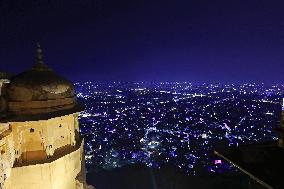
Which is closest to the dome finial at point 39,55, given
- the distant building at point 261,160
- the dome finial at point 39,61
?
the dome finial at point 39,61

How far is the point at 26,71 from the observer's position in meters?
7.11

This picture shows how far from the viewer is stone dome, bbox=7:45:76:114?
6730 mm

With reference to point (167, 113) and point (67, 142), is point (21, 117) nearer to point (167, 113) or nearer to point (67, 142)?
point (67, 142)

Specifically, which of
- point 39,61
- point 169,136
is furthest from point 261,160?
point 169,136

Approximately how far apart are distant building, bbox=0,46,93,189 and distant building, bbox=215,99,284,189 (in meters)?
4.36

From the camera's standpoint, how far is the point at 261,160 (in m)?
3.80

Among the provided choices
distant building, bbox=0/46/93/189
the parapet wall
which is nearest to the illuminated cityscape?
the parapet wall

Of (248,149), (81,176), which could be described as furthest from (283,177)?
(81,176)

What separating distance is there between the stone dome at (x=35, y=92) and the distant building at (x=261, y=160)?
4376mm

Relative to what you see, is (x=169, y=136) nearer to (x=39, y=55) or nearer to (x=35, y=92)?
(x=39, y=55)

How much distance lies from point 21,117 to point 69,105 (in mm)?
1245

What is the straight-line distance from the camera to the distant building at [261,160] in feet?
11.1

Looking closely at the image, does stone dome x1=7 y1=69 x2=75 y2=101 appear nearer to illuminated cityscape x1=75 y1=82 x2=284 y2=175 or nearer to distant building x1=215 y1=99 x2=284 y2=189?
distant building x1=215 y1=99 x2=284 y2=189

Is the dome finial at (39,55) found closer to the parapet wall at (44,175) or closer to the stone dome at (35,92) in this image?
the stone dome at (35,92)
